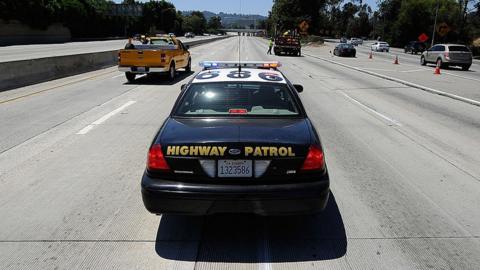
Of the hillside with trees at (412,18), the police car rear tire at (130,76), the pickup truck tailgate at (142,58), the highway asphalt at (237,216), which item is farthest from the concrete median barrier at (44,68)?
the hillside with trees at (412,18)

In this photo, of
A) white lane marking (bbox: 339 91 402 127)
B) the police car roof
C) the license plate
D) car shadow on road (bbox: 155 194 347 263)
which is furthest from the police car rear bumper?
white lane marking (bbox: 339 91 402 127)

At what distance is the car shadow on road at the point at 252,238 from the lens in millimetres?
4094

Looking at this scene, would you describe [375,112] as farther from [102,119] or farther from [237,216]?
[237,216]

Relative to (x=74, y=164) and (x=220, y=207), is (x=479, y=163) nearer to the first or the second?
(x=220, y=207)

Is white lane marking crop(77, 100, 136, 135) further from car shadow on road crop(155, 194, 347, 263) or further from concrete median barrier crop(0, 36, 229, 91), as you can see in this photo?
concrete median barrier crop(0, 36, 229, 91)

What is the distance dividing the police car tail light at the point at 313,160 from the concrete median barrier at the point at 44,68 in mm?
14186

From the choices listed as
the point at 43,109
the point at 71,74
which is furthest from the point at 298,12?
the point at 43,109

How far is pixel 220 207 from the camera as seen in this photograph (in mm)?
3973

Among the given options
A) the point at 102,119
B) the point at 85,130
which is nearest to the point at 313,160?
the point at 85,130

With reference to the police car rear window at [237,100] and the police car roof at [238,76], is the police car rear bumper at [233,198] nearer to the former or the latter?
the police car rear window at [237,100]

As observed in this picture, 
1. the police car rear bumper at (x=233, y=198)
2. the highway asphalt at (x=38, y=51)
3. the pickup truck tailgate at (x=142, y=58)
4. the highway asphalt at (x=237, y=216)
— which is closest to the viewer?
the police car rear bumper at (x=233, y=198)

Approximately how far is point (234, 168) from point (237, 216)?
3.69 feet

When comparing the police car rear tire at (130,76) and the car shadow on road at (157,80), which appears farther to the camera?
the police car rear tire at (130,76)

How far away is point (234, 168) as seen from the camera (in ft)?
13.2
